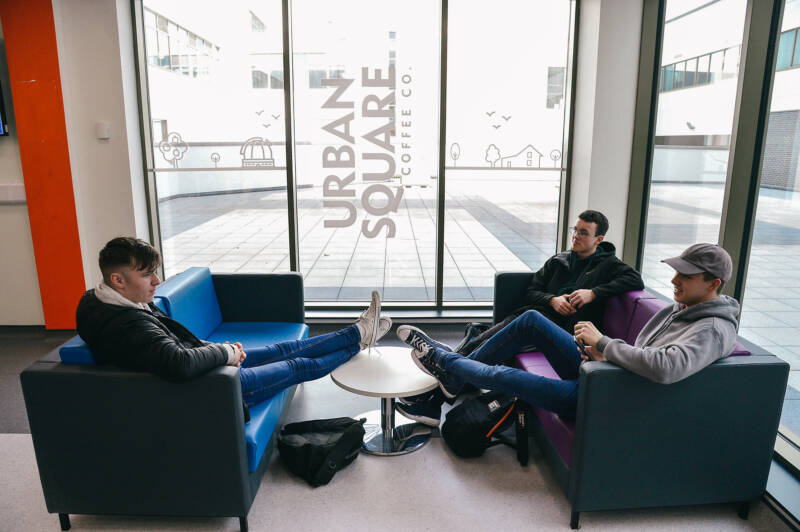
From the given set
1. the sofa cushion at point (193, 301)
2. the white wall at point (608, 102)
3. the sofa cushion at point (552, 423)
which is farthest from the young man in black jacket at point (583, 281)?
the sofa cushion at point (193, 301)

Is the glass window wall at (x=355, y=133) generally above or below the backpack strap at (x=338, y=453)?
above

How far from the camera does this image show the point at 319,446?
278cm

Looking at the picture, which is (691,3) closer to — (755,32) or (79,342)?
(755,32)

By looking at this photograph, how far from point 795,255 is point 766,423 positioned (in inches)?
38.5

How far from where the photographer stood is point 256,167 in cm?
487

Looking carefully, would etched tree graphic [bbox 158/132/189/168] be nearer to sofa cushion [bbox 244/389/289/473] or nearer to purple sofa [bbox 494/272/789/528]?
sofa cushion [bbox 244/389/289/473]

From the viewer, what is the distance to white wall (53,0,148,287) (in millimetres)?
4426

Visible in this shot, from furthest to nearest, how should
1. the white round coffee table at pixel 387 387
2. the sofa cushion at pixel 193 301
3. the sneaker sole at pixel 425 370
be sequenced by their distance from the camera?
the sofa cushion at pixel 193 301 → the sneaker sole at pixel 425 370 → the white round coffee table at pixel 387 387

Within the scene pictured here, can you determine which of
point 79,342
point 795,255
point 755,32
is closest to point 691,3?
point 755,32

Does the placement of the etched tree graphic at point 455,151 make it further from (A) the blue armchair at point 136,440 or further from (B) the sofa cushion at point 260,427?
(A) the blue armchair at point 136,440

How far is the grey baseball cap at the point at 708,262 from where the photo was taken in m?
2.23

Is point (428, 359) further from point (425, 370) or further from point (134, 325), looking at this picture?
point (134, 325)

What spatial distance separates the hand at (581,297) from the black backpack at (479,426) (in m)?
0.78

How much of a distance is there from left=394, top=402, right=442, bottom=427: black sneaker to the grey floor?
12cm
